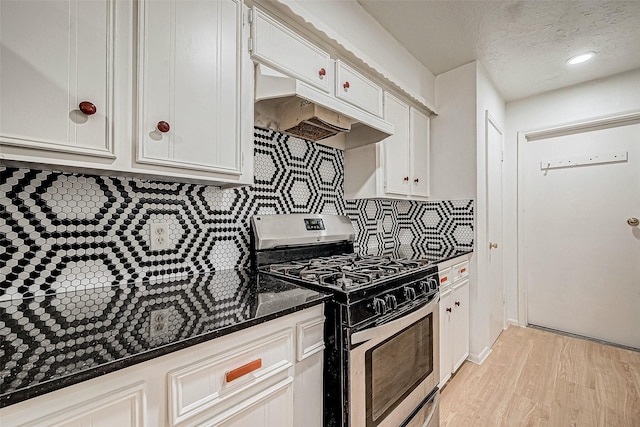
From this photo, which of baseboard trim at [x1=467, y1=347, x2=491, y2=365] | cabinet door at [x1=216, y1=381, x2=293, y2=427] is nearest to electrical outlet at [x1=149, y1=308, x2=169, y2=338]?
cabinet door at [x1=216, y1=381, x2=293, y2=427]

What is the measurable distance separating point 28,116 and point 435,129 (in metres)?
2.67

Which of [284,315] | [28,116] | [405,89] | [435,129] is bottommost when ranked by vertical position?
[284,315]

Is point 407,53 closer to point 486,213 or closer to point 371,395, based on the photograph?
point 486,213

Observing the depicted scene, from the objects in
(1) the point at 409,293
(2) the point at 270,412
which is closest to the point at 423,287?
(1) the point at 409,293

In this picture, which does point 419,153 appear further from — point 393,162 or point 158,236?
point 158,236

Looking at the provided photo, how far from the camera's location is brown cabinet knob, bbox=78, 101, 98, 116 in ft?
2.65

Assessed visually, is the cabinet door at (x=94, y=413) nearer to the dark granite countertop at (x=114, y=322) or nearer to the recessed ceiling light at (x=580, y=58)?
the dark granite countertop at (x=114, y=322)

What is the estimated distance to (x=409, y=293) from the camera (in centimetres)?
135

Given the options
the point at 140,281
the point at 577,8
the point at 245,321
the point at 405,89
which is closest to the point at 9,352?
the point at 245,321

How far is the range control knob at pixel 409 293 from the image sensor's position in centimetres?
133

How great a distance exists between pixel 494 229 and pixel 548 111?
1438mm

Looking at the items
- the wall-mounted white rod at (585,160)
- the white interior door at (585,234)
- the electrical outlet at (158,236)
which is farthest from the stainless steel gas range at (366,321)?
the wall-mounted white rod at (585,160)

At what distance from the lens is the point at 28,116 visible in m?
0.73

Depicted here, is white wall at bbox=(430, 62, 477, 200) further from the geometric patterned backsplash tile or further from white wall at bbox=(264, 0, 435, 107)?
the geometric patterned backsplash tile
